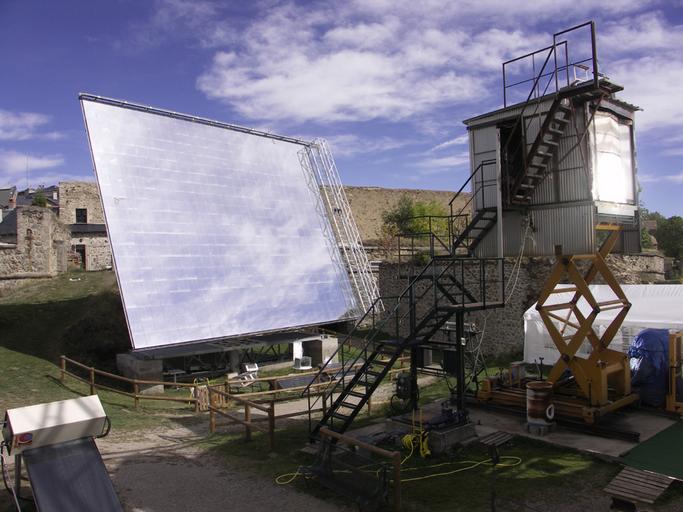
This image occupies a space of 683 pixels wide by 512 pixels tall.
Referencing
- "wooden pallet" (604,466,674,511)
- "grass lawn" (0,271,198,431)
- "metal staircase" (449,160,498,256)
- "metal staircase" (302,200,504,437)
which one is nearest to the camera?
"wooden pallet" (604,466,674,511)

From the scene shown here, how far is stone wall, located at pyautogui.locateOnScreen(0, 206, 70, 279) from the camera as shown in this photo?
24438 mm

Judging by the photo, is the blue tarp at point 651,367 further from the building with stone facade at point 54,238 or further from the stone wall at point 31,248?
the stone wall at point 31,248

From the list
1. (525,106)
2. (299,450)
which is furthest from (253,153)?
(299,450)

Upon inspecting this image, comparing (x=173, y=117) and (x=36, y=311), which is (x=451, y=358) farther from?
(x=36, y=311)

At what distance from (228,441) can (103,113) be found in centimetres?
1096

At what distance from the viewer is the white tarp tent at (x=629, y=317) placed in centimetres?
1479

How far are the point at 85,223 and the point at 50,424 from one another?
104 feet

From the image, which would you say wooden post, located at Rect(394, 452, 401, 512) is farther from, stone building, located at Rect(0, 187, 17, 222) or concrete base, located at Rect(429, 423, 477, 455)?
stone building, located at Rect(0, 187, 17, 222)

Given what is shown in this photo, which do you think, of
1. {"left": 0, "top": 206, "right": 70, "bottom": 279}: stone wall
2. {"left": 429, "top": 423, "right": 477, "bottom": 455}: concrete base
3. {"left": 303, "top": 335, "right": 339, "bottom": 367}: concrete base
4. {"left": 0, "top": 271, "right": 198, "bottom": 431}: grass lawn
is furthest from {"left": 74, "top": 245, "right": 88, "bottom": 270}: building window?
{"left": 429, "top": 423, "right": 477, "bottom": 455}: concrete base

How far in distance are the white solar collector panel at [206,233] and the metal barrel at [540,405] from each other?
9.11m

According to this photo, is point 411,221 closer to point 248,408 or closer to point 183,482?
point 248,408

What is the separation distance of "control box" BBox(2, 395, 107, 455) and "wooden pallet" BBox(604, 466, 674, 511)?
695cm

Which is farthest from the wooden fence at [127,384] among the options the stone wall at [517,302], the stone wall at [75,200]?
the stone wall at [75,200]

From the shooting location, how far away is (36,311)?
19469 millimetres
